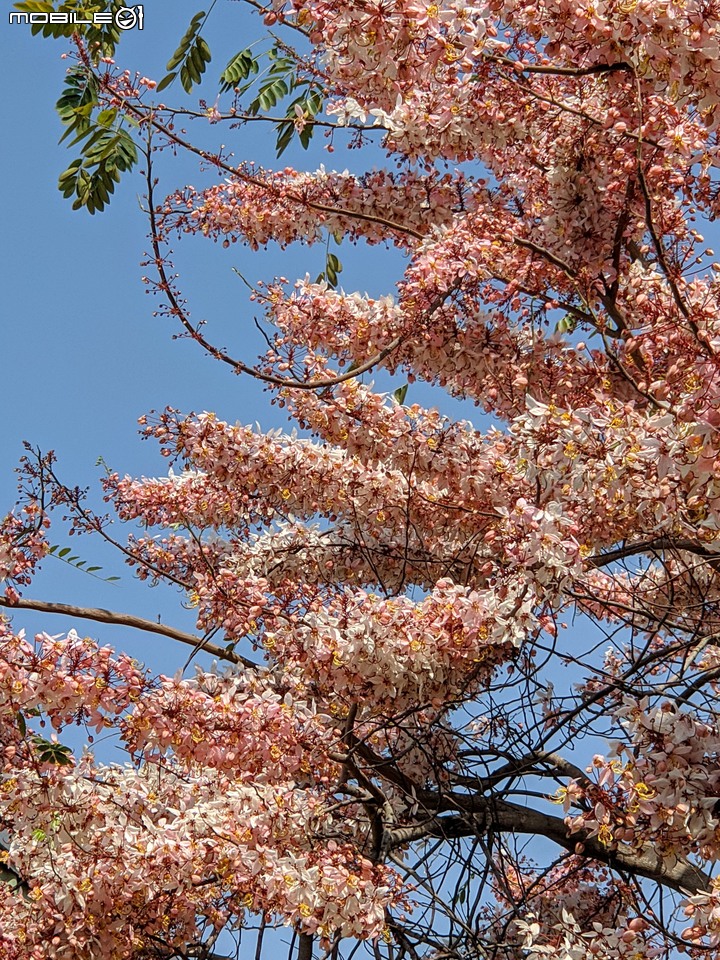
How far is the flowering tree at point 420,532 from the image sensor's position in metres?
3.09

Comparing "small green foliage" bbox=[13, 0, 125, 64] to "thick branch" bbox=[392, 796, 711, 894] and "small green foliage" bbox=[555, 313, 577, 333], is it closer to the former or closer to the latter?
"small green foliage" bbox=[555, 313, 577, 333]

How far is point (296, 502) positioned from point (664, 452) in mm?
1817

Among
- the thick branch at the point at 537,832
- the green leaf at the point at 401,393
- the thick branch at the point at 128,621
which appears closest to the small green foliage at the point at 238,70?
the green leaf at the point at 401,393

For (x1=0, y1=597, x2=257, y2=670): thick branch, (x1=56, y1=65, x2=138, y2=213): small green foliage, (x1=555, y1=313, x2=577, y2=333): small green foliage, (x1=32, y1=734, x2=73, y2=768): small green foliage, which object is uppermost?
(x1=555, y1=313, x2=577, y2=333): small green foliage

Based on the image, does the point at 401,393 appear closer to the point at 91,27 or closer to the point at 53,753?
the point at 91,27

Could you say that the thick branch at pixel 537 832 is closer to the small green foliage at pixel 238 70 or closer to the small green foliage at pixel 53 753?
the small green foliage at pixel 53 753

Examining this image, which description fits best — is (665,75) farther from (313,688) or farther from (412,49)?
(313,688)

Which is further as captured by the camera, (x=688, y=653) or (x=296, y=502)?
(x=296, y=502)

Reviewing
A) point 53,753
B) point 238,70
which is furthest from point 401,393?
point 53,753

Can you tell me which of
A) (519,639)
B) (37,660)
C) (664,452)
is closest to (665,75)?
(664,452)

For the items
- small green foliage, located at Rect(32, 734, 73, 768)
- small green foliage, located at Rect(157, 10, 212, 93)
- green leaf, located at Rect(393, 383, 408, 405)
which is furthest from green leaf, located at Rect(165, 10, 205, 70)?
small green foliage, located at Rect(32, 734, 73, 768)

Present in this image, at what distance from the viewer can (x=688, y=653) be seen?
4.12 meters

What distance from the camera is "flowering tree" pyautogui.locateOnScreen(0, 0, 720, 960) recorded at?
3094 millimetres

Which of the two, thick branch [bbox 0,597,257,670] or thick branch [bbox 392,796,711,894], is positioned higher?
thick branch [bbox 0,597,257,670]
